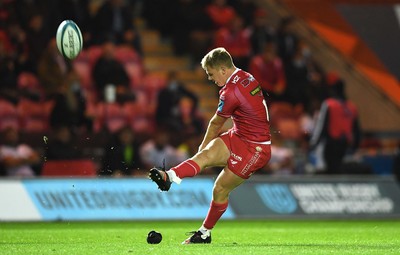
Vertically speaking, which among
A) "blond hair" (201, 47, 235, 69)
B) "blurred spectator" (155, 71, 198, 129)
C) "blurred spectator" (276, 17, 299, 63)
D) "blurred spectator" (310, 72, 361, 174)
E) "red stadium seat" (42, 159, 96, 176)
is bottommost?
"blurred spectator" (310, 72, 361, 174)

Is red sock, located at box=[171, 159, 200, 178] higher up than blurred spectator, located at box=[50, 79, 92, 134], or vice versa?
red sock, located at box=[171, 159, 200, 178]

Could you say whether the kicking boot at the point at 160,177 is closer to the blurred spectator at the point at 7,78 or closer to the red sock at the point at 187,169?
the red sock at the point at 187,169

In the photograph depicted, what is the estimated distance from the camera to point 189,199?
16.9m

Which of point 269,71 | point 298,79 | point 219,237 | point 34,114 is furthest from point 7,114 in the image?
point 298,79

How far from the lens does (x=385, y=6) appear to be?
25672 mm

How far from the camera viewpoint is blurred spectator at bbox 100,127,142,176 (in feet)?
58.1

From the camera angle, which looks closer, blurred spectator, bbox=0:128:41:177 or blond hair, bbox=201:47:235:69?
blond hair, bbox=201:47:235:69

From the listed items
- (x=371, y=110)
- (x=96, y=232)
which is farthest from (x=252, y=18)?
(x=96, y=232)

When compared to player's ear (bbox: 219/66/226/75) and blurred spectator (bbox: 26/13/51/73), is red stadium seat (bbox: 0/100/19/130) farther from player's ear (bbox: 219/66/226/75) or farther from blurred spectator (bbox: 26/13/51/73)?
player's ear (bbox: 219/66/226/75)

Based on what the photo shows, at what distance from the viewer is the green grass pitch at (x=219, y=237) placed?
10.0m

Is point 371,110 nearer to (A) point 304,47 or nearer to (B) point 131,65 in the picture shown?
(A) point 304,47

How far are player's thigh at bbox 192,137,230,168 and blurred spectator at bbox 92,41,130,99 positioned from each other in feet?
28.5

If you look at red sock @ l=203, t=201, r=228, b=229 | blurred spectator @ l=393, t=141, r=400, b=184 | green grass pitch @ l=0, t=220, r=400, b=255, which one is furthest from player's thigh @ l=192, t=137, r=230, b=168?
blurred spectator @ l=393, t=141, r=400, b=184

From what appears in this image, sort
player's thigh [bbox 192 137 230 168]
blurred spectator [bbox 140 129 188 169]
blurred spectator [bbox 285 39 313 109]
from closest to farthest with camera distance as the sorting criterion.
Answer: player's thigh [bbox 192 137 230 168] < blurred spectator [bbox 140 129 188 169] < blurred spectator [bbox 285 39 313 109]
